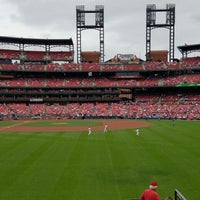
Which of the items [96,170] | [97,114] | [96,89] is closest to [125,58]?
[96,89]

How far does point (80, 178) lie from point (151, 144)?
13.9 metres

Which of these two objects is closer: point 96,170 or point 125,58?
point 96,170

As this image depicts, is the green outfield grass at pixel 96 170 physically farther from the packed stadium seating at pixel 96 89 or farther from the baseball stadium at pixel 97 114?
the packed stadium seating at pixel 96 89

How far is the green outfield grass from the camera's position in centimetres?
1504

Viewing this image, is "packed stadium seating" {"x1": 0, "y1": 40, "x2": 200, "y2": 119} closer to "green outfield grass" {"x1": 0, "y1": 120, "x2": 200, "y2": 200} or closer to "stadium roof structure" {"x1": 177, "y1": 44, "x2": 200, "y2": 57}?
"stadium roof structure" {"x1": 177, "y1": 44, "x2": 200, "y2": 57}

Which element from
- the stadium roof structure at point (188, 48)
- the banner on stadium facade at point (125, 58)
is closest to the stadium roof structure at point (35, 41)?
the banner on stadium facade at point (125, 58)

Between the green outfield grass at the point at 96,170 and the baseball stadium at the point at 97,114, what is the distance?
0.07m

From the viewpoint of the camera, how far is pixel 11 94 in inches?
3263

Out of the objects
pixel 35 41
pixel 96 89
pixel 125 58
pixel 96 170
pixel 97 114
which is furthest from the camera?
pixel 125 58

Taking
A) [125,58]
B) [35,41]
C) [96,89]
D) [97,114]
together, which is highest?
[35,41]

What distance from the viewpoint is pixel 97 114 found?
2980 inches

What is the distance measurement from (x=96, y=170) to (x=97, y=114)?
5621 centimetres

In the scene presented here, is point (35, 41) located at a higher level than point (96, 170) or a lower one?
higher

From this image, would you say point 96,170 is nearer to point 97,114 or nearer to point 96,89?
point 97,114
